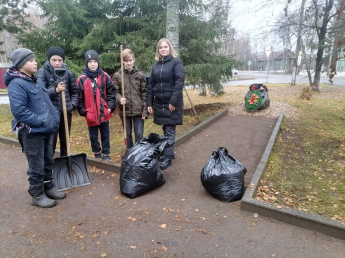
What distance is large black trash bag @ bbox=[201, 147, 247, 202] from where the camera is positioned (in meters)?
3.31

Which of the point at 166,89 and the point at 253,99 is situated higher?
the point at 166,89

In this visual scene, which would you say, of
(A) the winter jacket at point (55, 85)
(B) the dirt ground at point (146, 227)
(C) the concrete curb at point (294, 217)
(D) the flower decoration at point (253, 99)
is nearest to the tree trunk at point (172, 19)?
(D) the flower decoration at point (253, 99)

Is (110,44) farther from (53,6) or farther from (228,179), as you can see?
(228,179)

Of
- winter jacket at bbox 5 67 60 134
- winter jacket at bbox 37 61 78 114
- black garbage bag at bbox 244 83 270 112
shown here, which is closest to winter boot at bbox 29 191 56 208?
winter jacket at bbox 5 67 60 134

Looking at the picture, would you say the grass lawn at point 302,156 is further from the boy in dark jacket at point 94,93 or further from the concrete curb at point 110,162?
the boy in dark jacket at point 94,93

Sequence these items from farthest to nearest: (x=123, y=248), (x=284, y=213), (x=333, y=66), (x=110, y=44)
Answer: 1. (x=110, y=44)
2. (x=333, y=66)
3. (x=284, y=213)
4. (x=123, y=248)

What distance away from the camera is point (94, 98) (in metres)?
4.11

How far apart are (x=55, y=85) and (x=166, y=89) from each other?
63.7 inches

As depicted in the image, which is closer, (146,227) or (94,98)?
(146,227)

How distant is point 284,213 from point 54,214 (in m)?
2.59

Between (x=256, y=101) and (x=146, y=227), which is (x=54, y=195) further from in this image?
(x=256, y=101)

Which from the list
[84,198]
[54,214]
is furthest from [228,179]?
[54,214]

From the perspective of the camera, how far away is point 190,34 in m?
8.84

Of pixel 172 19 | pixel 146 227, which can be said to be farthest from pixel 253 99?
pixel 146 227
